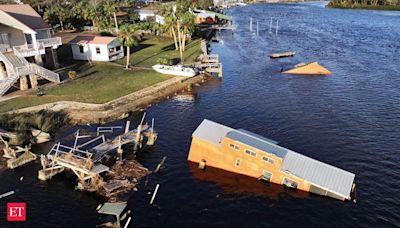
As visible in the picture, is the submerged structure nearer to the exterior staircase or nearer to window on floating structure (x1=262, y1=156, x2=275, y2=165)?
window on floating structure (x1=262, y1=156, x2=275, y2=165)

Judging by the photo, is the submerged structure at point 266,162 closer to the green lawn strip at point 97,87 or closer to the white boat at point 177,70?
the green lawn strip at point 97,87

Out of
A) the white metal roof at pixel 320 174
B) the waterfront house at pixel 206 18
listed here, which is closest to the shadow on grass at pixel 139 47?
the waterfront house at pixel 206 18

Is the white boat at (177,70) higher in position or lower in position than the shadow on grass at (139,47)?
lower

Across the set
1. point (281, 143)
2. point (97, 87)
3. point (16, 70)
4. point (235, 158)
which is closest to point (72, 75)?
point (97, 87)

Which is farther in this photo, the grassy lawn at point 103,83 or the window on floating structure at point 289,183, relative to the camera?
the grassy lawn at point 103,83

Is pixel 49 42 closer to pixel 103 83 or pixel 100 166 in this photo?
pixel 103 83

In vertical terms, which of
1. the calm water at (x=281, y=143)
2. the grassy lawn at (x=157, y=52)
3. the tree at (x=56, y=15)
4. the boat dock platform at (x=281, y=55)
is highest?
the tree at (x=56, y=15)
